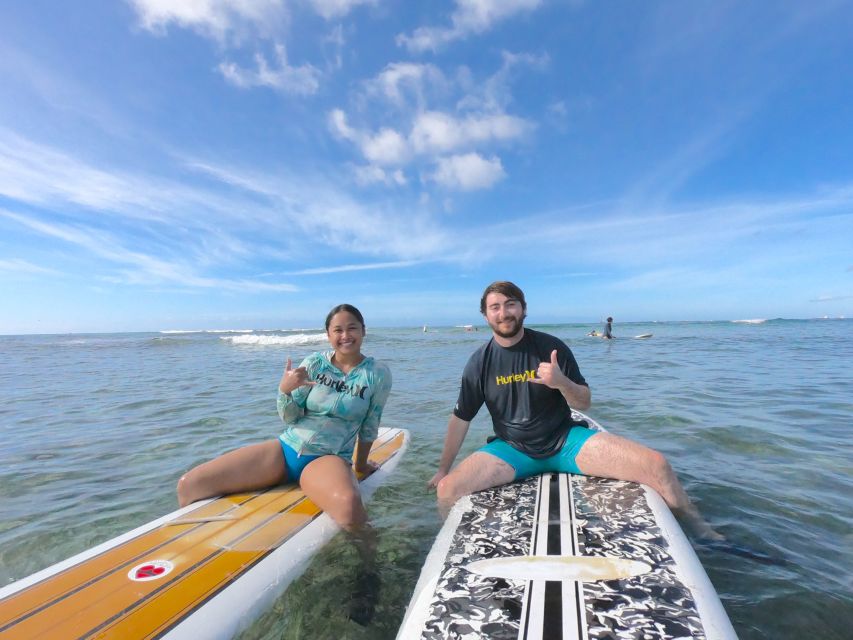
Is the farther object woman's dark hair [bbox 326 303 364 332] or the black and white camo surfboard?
woman's dark hair [bbox 326 303 364 332]

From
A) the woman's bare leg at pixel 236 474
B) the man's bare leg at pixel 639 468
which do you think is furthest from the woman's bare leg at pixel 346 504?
the man's bare leg at pixel 639 468

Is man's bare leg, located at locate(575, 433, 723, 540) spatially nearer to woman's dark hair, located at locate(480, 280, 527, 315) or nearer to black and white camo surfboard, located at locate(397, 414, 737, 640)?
black and white camo surfboard, located at locate(397, 414, 737, 640)

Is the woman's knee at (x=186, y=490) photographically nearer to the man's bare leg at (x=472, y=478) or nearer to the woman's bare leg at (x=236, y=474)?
the woman's bare leg at (x=236, y=474)

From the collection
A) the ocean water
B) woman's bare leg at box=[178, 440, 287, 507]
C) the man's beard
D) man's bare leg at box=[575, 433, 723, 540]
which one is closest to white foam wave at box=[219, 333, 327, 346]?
the ocean water

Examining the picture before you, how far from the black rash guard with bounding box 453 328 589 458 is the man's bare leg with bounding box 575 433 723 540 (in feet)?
0.94

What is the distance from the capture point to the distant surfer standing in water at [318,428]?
138 inches

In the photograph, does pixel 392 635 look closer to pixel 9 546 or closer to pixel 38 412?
pixel 9 546

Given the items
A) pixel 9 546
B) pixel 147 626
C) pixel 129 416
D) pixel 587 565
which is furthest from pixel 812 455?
pixel 129 416

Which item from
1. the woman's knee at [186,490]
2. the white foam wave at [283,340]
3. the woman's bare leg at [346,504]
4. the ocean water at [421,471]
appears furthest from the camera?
the white foam wave at [283,340]

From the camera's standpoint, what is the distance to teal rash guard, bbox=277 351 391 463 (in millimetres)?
3676

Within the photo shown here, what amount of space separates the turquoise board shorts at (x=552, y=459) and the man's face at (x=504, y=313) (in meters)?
1.04

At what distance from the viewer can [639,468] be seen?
3.35 m

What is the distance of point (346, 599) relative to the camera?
2.82 meters

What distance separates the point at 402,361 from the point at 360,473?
14.0m
